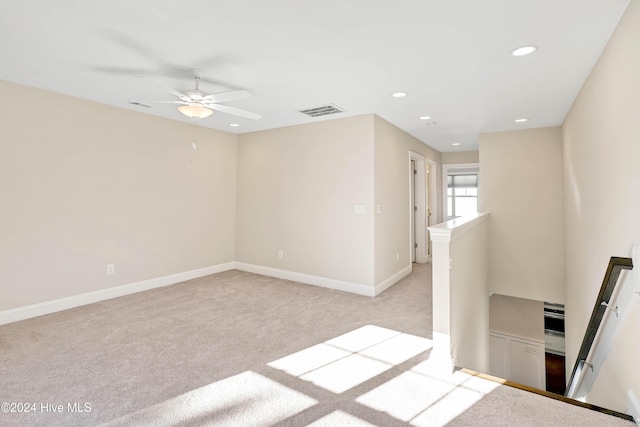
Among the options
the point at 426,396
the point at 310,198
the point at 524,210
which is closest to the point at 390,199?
Result: the point at 310,198

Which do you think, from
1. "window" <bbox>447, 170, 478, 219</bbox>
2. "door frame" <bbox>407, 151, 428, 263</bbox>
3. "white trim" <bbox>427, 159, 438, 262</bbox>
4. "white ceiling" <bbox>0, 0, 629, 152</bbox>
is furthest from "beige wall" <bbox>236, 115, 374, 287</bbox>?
"window" <bbox>447, 170, 478, 219</bbox>

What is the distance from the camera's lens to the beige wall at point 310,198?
4.31 metres

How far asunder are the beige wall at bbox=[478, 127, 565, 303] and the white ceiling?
1197 millimetres

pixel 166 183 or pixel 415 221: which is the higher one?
pixel 166 183

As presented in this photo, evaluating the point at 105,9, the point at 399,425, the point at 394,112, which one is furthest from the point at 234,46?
the point at 399,425

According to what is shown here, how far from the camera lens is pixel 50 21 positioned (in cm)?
208

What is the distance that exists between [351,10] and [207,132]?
3831 millimetres

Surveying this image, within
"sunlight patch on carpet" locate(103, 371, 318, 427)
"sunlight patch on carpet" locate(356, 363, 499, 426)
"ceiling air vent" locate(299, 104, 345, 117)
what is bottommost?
"sunlight patch on carpet" locate(356, 363, 499, 426)

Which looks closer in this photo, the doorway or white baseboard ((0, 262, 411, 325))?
white baseboard ((0, 262, 411, 325))

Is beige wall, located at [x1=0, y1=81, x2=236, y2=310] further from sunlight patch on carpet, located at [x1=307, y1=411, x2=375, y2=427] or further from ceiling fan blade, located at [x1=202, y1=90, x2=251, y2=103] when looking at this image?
sunlight patch on carpet, located at [x1=307, y1=411, x2=375, y2=427]

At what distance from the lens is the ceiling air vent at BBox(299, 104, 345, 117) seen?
394 cm

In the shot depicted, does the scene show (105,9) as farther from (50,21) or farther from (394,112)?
(394,112)

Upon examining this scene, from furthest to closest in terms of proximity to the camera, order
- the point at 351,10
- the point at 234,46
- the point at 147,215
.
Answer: the point at 147,215 < the point at 234,46 < the point at 351,10

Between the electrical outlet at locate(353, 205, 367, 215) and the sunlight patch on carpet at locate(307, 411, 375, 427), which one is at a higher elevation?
the electrical outlet at locate(353, 205, 367, 215)
